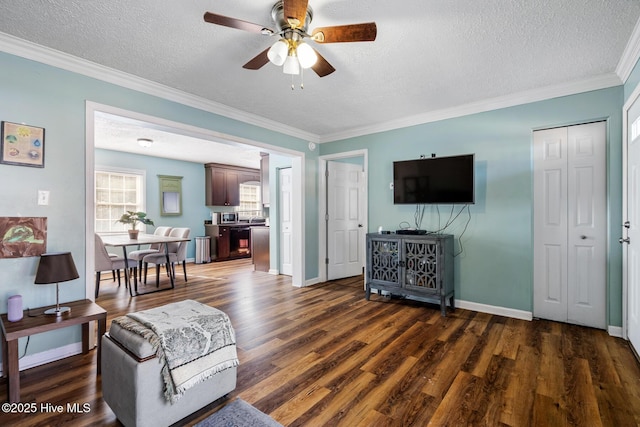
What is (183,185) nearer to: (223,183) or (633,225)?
(223,183)

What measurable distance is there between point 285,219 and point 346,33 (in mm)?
4007

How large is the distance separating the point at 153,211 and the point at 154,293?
10.0ft

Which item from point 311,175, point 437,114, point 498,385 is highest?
point 437,114

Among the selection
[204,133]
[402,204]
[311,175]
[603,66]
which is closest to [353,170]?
[311,175]

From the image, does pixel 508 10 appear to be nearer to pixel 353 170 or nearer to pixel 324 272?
pixel 353 170

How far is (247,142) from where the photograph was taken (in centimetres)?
391

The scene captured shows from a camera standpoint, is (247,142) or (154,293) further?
(154,293)

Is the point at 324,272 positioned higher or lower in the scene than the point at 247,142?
lower

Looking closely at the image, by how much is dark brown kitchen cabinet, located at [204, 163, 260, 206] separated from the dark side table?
5423mm

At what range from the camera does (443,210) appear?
3.77 meters

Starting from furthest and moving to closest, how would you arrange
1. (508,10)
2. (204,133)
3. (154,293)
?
(154,293), (204,133), (508,10)

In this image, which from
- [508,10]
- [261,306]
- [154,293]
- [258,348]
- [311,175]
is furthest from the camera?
[311,175]

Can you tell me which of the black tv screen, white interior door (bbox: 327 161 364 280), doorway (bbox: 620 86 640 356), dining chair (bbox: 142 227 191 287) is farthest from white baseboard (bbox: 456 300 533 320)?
dining chair (bbox: 142 227 191 287)

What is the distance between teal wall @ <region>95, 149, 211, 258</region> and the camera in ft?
20.8
